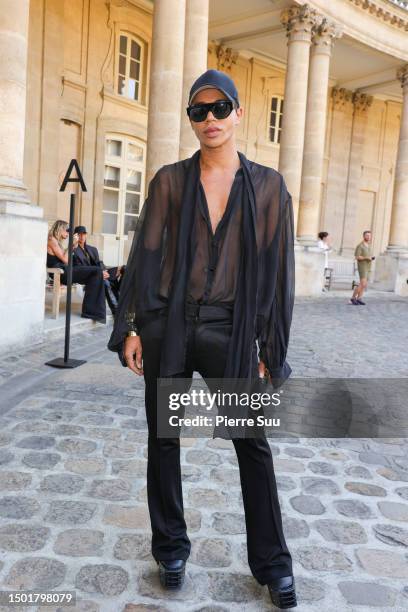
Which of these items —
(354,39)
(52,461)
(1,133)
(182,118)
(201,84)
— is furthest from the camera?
(354,39)

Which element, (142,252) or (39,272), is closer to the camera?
(142,252)

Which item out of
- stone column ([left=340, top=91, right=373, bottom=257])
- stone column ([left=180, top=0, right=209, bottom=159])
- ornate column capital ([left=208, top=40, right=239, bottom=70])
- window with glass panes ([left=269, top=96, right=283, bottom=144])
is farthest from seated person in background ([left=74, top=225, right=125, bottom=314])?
stone column ([left=340, top=91, right=373, bottom=257])

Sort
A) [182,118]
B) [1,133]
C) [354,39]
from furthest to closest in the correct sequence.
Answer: [354,39] → [182,118] → [1,133]

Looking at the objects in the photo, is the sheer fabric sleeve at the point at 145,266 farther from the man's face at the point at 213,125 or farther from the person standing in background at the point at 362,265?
the person standing in background at the point at 362,265

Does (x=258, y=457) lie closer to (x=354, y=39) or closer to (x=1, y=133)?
(x=1, y=133)

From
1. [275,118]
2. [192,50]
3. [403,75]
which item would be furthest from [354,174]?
[192,50]

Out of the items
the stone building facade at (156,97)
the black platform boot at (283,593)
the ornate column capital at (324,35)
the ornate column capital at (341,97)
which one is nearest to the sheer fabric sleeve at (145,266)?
the black platform boot at (283,593)

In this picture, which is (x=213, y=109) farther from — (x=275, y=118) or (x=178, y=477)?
(x=275, y=118)

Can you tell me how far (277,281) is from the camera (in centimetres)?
215

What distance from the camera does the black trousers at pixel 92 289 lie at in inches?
316

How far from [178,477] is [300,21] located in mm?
15087

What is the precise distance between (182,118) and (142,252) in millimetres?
9648

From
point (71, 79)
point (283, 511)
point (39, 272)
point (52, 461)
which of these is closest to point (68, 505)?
point (52, 461)

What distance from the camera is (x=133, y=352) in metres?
2.22
